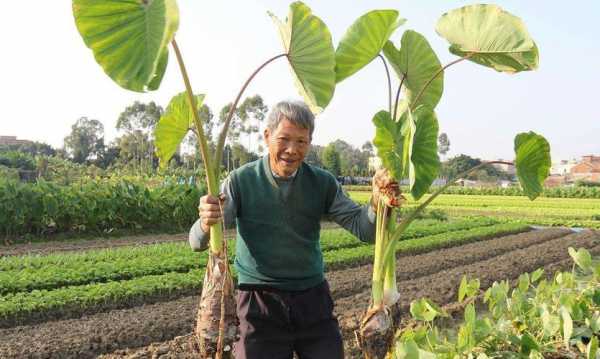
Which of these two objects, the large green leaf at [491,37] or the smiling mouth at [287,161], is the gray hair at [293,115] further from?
the large green leaf at [491,37]

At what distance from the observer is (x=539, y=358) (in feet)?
5.79

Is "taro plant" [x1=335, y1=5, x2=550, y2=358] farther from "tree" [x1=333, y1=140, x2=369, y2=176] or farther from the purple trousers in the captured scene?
"tree" [x1=333, y1=140, x2=369, y2=176]

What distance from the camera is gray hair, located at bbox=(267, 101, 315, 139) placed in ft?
7.48

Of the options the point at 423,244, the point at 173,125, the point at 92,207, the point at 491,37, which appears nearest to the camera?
the point at 491,37

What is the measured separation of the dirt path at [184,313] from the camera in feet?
14.1

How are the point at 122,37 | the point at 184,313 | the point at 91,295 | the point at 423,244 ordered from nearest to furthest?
the point at 122,37
the point at 184,313
the point at 91,295
the point at 423,244

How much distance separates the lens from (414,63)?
2.56m

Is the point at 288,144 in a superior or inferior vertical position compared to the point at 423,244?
superior

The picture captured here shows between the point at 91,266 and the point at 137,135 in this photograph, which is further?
the point at 137,135

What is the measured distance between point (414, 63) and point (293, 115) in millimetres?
691

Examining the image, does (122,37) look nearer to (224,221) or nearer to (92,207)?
(224,221)

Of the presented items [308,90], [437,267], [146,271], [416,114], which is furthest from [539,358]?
[437,267]

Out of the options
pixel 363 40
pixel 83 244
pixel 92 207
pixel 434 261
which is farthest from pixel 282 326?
pixel 92 207

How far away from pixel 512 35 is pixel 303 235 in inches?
48.2
